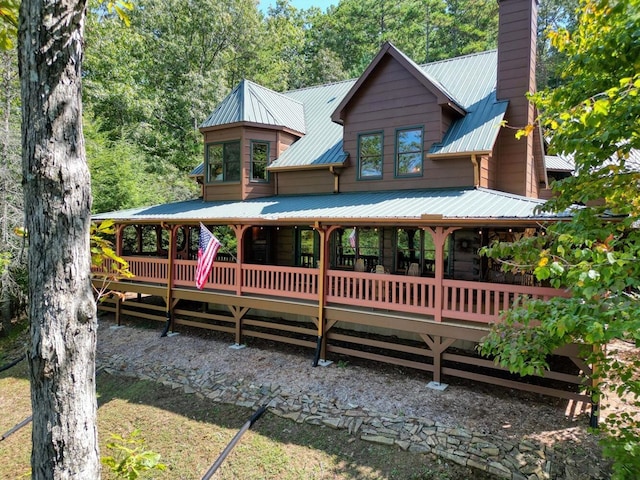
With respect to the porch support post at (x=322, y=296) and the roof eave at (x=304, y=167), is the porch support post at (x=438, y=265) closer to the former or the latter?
the porch support post at (x=322, y=296)

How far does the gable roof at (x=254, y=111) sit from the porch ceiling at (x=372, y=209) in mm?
2891

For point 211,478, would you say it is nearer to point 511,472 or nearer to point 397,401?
point 397,401

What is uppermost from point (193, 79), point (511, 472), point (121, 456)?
point (193, 79)

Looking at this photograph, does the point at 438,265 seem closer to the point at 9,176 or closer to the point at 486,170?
the point at 486,170

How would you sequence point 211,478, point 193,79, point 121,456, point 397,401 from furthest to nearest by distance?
1. point 193,79
2. point 397,401
3. point 121,456
4. point 211,478

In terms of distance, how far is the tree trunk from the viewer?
303 cm

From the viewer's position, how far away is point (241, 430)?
6.82 m

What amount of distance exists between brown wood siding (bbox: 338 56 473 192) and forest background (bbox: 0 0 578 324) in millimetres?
11514

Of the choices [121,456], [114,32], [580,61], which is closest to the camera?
[580,61]

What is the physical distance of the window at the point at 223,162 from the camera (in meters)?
14.1

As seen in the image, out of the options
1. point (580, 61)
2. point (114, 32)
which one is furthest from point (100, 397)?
point (114, 32)

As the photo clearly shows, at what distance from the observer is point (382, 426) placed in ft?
22.0

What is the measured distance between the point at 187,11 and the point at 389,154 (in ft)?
78.3

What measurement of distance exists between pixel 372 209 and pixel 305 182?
4839mm
